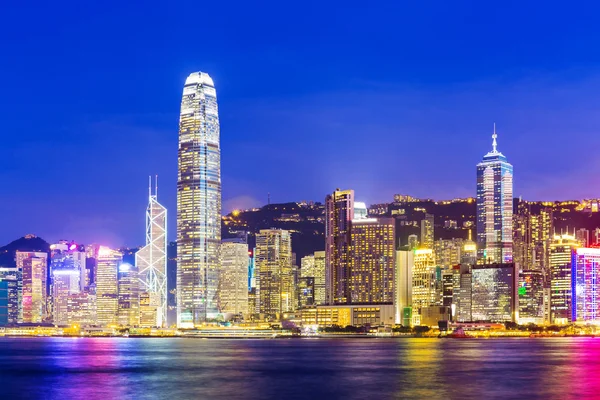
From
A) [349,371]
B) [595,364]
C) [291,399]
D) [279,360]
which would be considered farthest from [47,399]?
[595,364]

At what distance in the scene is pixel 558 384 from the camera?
302 ft

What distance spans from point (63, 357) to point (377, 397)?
77687 millimetres

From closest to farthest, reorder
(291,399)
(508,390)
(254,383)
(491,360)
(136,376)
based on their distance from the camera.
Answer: (291,399) → (508,390) → (254,383) → (136,376) → (491,360)

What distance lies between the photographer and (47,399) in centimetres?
8331

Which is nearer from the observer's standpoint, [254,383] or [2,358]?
[254,383]

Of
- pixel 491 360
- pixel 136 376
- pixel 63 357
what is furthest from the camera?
pixel 63 357

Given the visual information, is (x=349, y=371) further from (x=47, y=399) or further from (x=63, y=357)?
(x=63, y=357)

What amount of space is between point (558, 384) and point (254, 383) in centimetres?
2662

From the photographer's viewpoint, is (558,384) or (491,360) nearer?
(558,384)

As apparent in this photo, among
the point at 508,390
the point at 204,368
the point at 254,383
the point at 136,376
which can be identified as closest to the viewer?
the point at 508,390

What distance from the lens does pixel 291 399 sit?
81.1 m

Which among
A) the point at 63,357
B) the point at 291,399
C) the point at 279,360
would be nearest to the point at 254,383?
the point at 291,399

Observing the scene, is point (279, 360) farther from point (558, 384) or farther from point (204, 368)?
point (558, 384)

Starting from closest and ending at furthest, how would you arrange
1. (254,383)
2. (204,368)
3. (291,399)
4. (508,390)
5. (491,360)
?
(291,399)
(508,390)
(254,383)
(204,368)
(491,360)
